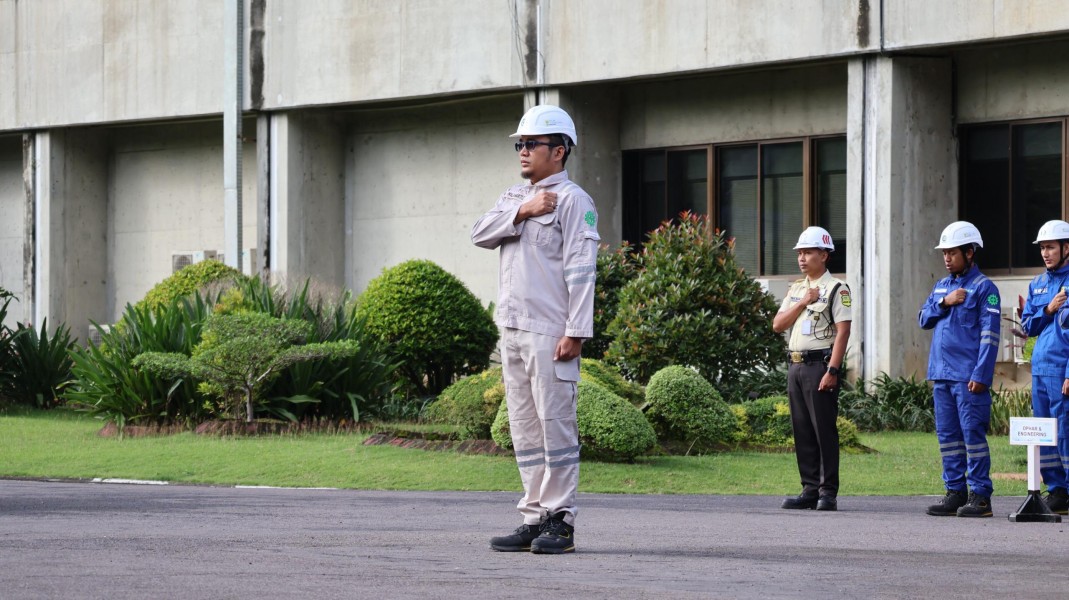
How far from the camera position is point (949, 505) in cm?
1144

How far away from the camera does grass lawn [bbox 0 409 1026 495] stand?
537 inches

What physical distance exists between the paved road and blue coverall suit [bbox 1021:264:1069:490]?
1.85 feet

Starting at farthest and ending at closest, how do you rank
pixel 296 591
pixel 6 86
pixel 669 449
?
1. pixel 6 86
2. pixel 669 449
3. pixel 296 591

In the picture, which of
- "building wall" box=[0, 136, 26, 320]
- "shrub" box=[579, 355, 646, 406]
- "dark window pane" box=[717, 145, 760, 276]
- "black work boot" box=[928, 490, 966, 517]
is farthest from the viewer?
"building wall" box=[0, 136, 26, 320]

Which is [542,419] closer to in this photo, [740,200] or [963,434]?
[963,434]

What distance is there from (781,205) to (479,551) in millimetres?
16760

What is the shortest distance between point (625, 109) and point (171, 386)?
396 inches

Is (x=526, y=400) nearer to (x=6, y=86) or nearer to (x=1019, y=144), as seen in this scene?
(x=1019, y=144)

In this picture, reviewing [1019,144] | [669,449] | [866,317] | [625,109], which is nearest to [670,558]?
[669,449]

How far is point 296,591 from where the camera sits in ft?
21.8

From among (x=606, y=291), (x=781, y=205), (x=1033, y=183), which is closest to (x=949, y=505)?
(x=606, y=291)

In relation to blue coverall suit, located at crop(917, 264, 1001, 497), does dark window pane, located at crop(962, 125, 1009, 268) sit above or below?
above

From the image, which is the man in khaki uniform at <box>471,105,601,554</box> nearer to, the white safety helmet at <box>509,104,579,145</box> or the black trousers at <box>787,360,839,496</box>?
the white safety helmet at <box>509,104,579,145</box>

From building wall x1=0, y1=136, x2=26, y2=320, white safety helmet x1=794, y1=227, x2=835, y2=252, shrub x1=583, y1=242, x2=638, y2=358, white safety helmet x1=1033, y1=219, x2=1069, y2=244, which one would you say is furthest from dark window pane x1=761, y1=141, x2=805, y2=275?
building wall x1=0, y1=136, x2=26, y2=320
